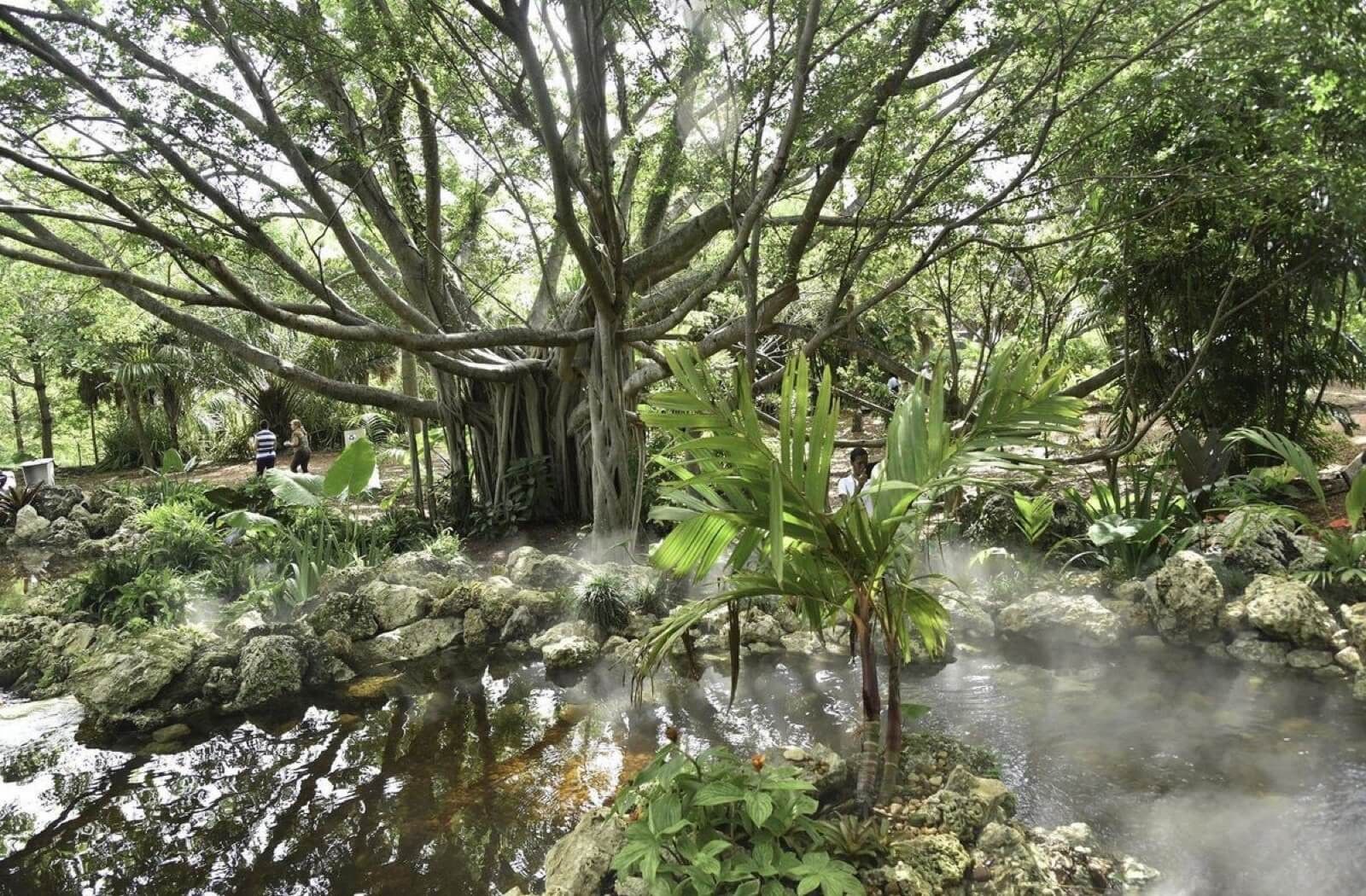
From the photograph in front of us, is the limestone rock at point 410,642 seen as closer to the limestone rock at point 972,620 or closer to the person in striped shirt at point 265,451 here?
the limestone rock at point 972,620

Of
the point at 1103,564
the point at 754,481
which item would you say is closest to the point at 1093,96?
the point at 1103,564

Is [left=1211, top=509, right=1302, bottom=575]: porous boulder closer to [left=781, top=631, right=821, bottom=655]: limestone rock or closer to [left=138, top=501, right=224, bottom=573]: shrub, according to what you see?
[left=781, top=631, right=821, bottom=655]: limestone rock

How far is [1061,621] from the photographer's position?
573 cm

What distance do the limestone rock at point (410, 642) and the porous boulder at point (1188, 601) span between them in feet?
16.4

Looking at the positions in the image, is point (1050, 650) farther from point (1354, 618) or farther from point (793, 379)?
point (793, 379)

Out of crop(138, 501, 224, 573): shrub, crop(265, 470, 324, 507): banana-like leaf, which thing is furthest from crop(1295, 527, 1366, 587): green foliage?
crop(138, 501, 224, 573): shrub

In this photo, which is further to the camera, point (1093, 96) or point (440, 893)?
point (1093, 96)

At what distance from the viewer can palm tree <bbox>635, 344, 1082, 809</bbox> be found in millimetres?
2711

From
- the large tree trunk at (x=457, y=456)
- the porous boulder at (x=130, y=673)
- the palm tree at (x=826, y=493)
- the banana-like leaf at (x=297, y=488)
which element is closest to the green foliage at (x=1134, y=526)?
the palm tree at (x=826, y=493)

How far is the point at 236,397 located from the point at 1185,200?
61.5ft

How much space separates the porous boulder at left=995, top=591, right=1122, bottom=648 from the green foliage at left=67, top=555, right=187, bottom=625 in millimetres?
6345

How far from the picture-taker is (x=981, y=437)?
2.85 metres

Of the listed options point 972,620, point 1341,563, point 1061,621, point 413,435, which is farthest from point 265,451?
point 1341,563

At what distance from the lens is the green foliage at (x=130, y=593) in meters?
6.83
